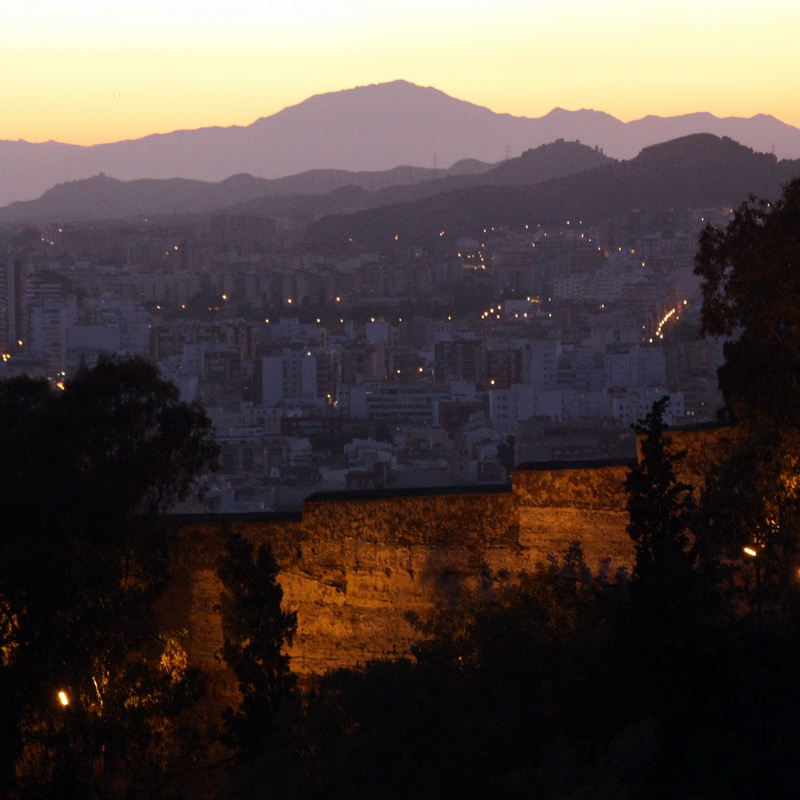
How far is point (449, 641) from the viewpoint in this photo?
29.0 feet

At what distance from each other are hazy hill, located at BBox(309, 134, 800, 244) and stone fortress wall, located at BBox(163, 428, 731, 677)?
91.9 metres

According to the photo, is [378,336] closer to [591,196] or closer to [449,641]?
[591,196]

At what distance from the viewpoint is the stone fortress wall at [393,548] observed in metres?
9.27

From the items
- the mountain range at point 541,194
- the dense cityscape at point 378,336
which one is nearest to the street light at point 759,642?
the dense cityscape at point 378,336

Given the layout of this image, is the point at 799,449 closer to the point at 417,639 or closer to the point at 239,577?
the point at 417,639

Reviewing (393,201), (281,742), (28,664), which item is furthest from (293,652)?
(393,201)

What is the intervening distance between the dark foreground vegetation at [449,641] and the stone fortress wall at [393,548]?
0.62 feet

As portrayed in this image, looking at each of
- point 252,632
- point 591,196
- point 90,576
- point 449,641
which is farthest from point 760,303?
point 591,196

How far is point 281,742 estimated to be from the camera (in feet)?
24.5

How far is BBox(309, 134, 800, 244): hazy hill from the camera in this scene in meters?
103

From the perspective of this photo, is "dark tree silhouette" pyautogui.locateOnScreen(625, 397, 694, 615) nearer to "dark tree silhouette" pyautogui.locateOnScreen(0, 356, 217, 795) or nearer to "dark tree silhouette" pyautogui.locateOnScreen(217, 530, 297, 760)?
"dark tree silhouette" pyautogui.locateOnScreen(217, 530, 297, 760)

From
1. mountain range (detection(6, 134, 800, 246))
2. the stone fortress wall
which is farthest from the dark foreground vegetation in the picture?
mountain range (detection(6, 134, 800, 246))

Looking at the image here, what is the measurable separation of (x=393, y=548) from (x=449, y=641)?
99 centimetres

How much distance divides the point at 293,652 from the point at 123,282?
3397 inches
